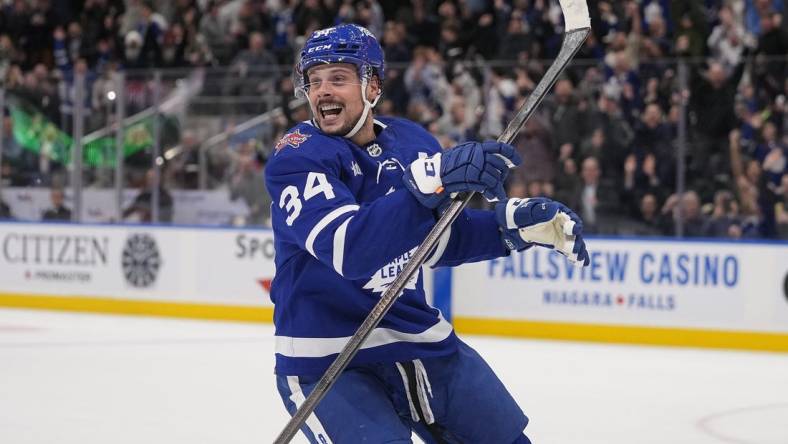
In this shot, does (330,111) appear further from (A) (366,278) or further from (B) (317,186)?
(A) (366,278)

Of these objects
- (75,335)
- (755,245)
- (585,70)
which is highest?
(585,70)

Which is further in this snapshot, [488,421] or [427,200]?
[488,421]

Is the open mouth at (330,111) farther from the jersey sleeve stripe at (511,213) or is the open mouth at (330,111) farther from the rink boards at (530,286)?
the rink boards at (530,286)

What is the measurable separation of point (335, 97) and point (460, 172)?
40 cm

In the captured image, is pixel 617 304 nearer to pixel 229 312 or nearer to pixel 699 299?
pixel 699 299

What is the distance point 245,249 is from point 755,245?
3.19 m

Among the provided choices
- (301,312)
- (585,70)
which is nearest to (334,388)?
(301,312)

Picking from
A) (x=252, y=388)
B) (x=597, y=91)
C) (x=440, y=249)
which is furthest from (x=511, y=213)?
(x=597, y=91)

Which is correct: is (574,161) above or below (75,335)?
above

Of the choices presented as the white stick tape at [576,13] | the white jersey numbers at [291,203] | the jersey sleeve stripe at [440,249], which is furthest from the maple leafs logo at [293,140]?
the white stick tape at [576,13]

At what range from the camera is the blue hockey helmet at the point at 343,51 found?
7.70 ft

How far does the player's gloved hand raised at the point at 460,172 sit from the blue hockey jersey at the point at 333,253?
0.16 ft

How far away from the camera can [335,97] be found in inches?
92.1

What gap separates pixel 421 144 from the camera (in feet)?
8.25
